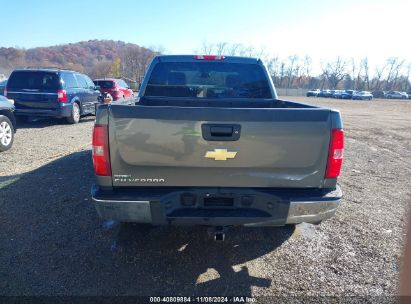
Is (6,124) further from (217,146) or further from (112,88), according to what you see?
(112,88)

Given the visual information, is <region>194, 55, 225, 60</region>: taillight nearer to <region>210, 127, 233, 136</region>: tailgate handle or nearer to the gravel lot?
<region>210, 127, 233, 136</region>: tailgate handle

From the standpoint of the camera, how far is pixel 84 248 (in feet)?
10.9

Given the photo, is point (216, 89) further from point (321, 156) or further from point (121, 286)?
point (121, 286)

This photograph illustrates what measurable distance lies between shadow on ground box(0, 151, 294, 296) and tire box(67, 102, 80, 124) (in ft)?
24.6

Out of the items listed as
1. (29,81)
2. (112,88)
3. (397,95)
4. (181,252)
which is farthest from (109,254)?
(397,95)

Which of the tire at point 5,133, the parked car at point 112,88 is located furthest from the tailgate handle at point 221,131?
the parked car at point 112,88

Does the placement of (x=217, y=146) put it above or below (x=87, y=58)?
below

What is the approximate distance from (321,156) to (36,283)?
2818 mm

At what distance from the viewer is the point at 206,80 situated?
462 centimetres

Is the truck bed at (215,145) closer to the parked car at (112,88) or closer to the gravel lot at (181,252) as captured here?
the gravel lot at (181,252)

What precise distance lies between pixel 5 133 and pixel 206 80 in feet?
17.8

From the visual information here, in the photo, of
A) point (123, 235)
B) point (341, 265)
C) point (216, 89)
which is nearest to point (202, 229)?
point (123, 235)

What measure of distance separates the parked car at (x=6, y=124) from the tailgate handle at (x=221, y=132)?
650cm

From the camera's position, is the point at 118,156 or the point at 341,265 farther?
the point at 341,265
